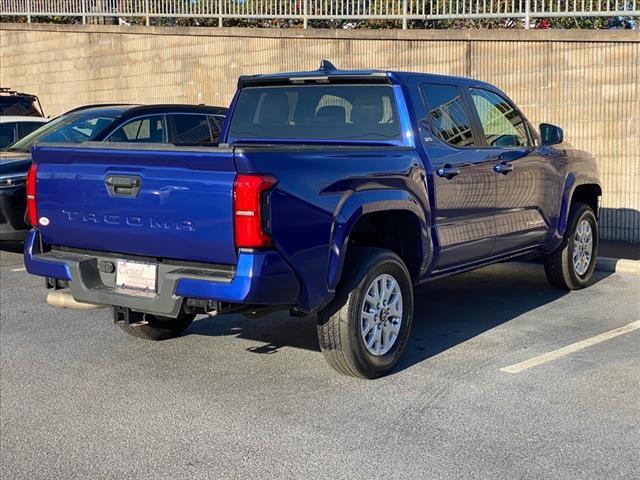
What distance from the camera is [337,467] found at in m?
4.33

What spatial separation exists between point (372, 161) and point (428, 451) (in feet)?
6.25

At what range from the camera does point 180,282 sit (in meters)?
4.99

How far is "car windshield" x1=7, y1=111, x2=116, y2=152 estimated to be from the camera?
9.96m

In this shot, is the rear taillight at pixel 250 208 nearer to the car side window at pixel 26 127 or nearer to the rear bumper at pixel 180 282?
the rear bumper at pixel 180 282

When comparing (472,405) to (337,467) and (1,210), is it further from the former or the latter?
(1,210)

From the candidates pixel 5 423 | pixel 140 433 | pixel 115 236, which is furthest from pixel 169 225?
pixel 5 423

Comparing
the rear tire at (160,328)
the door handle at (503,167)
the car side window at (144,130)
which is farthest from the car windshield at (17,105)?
the door handle at (503,167)

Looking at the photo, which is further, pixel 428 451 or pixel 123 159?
pixel 123 159

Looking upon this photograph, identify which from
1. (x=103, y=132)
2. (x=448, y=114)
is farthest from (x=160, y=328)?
(x=103, y=132)

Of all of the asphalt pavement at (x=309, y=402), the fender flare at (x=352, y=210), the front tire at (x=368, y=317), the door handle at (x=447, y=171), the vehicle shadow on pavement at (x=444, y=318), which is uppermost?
the door handle at (x=447, y=171)

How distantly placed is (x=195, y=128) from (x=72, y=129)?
1.41m

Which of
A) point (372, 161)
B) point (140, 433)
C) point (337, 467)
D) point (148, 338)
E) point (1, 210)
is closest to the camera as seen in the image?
point (337, 467)

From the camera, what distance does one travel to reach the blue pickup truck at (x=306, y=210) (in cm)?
485

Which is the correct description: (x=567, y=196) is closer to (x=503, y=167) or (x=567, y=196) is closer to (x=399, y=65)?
(x=503, y=167)
